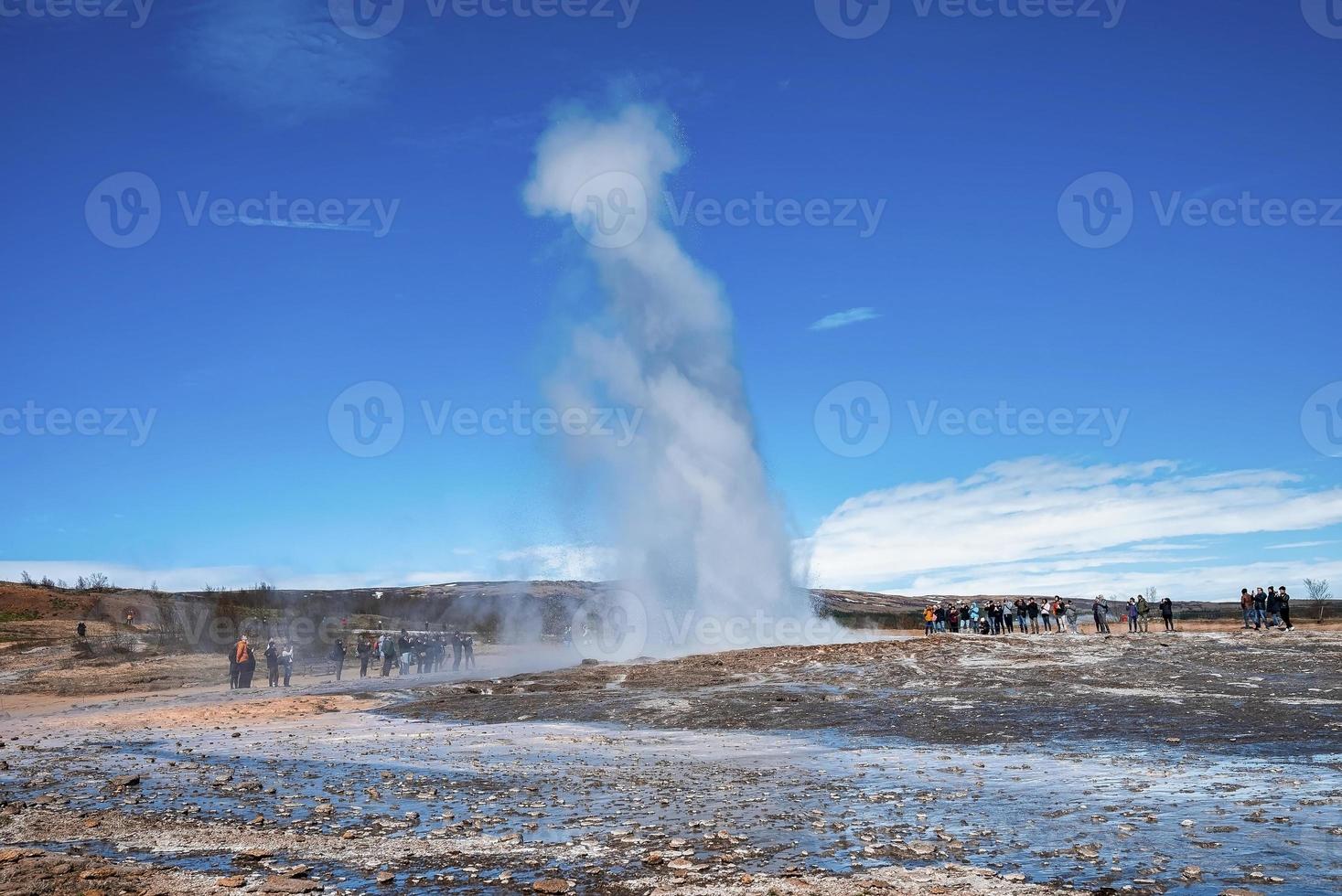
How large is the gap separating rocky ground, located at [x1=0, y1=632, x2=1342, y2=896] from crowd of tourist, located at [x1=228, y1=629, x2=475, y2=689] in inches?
363

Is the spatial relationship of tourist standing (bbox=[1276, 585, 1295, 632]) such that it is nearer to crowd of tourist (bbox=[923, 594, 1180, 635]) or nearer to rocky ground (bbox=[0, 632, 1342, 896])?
crowd of tourist (bbox=[923, 594, 1180, 635])

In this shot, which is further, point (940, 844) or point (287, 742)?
point (287, 742)

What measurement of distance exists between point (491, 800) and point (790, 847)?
4.45m

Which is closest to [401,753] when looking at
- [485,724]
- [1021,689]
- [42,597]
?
[485,724]

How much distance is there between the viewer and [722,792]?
12.0 m

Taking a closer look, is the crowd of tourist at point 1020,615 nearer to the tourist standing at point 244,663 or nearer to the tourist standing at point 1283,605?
the tourist standing at point 1283,605

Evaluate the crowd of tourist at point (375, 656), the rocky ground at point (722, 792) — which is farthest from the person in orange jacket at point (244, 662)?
the rocky ground at point (722, 792)

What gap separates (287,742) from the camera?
1925cm

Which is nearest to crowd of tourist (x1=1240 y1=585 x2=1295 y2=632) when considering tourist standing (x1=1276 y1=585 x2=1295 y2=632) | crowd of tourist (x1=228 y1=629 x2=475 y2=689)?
tourist standing (x1=1276 y1=585 x2=1295 y2=632)

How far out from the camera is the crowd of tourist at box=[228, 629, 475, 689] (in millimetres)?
35719

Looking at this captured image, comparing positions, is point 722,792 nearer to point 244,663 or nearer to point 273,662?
point 244,663

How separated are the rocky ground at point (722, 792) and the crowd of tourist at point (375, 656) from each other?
9.22 meters

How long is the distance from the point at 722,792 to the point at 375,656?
133 feet

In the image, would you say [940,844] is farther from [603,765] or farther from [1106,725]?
[1106,725]
